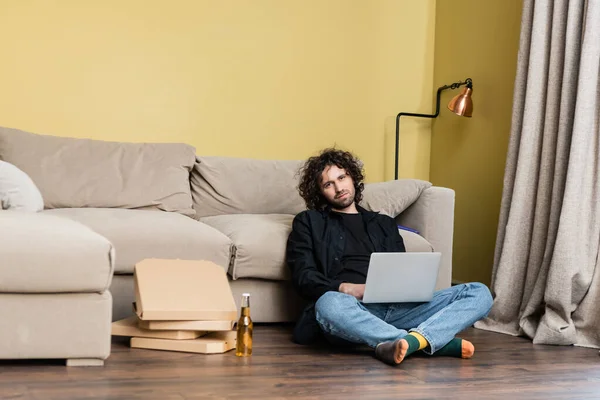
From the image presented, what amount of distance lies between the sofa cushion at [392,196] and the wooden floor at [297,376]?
3.07 feet

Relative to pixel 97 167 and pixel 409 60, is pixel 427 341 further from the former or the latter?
pixel 409 60

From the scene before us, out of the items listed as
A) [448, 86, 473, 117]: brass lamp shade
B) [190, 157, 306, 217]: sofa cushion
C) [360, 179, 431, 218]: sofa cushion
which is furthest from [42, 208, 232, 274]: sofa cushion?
[448, 86, 473, 117]: brass lamp shade

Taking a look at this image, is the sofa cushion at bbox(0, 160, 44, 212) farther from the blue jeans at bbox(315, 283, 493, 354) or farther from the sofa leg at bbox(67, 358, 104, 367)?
the blue jeans at bbox(315, 283, 493, 354)

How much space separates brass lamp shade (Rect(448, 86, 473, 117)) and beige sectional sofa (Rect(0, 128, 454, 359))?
62 cm

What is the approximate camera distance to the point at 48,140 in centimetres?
362

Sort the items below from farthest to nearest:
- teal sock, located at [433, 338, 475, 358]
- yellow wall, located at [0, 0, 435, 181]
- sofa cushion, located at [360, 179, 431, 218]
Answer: yellow wall, located at [0, 0, 435, 181]
sofa cushion, located at [360, 179, 431, 218]
teal sock, located at [433, 338, 475, 358]

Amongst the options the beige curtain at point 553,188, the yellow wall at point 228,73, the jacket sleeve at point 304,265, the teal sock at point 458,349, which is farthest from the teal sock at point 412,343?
the yellow wall at point 228,73

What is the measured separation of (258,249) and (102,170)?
3.00ft

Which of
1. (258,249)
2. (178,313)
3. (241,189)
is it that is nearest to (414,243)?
(258,249)

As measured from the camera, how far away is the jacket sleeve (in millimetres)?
2891

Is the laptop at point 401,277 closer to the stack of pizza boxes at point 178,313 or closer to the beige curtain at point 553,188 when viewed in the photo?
the stack of pizza boxes at point 178,313

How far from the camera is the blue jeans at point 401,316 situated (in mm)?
2703

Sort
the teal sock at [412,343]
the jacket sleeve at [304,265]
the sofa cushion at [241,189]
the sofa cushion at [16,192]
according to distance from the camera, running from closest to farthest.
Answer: the teal sock at [412,343]
the jacket sleeve at [304,265]
the sofa cushion at [16,192]
the sofa cushion at [241,189]

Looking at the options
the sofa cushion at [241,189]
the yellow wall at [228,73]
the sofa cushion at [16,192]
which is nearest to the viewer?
the sofa cushion at [16,192]
